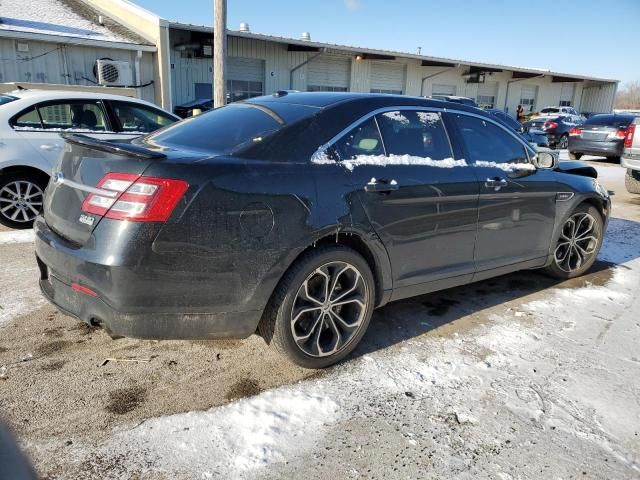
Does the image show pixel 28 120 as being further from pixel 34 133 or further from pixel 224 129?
pixel 224 129

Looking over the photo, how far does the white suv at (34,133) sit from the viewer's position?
18.5ft

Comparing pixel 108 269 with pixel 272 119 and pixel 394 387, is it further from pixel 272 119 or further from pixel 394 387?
pixel 394 387

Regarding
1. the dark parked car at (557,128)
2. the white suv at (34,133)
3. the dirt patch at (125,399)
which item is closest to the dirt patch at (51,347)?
the dirt patch at (125,399)

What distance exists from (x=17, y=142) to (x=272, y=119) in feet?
13.6

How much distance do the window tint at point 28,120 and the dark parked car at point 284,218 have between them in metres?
3.25

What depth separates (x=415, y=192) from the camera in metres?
3.25

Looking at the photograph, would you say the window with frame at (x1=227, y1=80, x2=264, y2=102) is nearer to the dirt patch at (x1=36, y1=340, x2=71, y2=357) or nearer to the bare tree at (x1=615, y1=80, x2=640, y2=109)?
the dirt patch at (x1=36, y1=340, x2=71, y2=357)

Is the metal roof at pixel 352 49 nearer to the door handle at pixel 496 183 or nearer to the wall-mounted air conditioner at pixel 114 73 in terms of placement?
the wall-mounted air conditioner at pixel 114 73

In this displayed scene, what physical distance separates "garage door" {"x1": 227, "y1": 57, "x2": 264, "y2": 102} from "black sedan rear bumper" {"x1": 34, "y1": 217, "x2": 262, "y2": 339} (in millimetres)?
19197

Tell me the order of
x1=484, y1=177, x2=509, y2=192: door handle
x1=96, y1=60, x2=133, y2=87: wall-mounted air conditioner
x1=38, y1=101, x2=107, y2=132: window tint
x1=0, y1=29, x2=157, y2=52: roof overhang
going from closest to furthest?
x1=484, y1=177, x2=509, y2=192: door handle → x1=38, y1=101, x2=107, y2=132: window tint → x1=0, y1=29, x2=157, y2=52: roof overhang → x1=96, y1=60, x2=133, y2=87: wall-mounted air conditioner

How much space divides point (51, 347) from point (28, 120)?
3.75m

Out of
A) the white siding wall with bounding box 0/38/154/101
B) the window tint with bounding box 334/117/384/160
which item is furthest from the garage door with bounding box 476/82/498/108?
the window tint with bounding box 334/117/384/160

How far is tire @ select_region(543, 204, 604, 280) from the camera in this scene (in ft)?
15.3

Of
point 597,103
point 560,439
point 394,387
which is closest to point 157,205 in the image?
point 394,387
